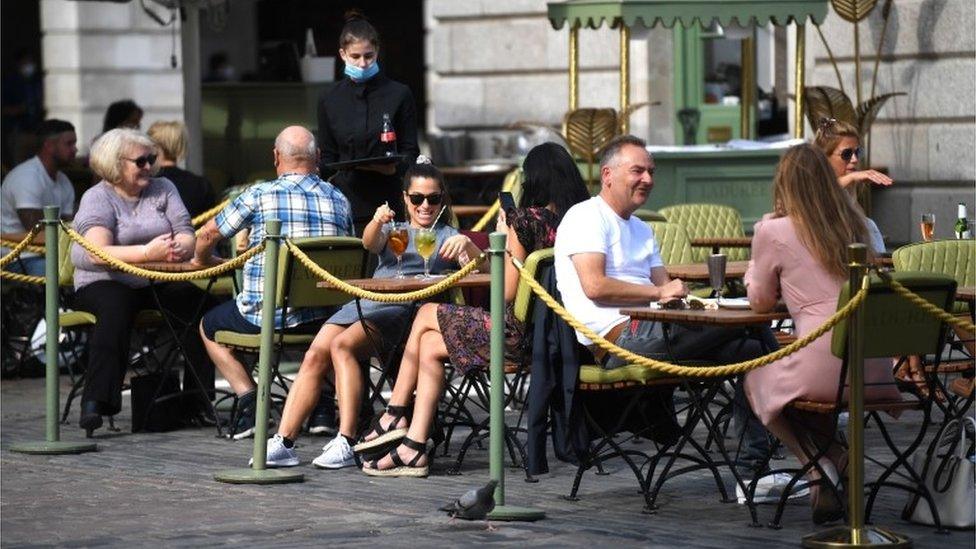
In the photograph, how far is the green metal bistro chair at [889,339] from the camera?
27.8ft

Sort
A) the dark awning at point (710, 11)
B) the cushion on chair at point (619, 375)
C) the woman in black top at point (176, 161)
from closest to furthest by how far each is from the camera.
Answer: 1. the cushion on chair at point (619, 375)
2. the woman in black top at point (176, 161)
3. the dark awning at point (710, 11)

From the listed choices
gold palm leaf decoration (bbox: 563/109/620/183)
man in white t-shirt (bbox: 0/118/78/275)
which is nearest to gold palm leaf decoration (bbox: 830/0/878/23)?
gold palm leaf decoration (bbox: 563/109/620/183)

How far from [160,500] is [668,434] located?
204cm

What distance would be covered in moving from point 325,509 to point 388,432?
98cm

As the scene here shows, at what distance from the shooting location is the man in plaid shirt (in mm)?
11344

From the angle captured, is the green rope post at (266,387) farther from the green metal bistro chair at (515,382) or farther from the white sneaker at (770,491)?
the white sneaker at (770,491)

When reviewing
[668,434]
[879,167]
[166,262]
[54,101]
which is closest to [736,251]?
A: [879,167]

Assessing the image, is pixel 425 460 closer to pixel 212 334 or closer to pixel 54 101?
pixel 212 334

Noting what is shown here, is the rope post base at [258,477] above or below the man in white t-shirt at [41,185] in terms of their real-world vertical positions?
below

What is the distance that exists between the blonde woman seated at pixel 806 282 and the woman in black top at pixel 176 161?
5650 mm

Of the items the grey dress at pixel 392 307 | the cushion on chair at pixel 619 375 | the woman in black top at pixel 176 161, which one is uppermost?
the woman in black top at pixel 176 161

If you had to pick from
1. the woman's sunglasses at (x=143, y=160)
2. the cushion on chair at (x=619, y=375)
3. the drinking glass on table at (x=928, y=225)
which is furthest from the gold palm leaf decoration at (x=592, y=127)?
the cushion on chair at (x=619, y=375)

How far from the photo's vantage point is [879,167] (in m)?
16.7

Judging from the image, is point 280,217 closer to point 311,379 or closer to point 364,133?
point 311,379
